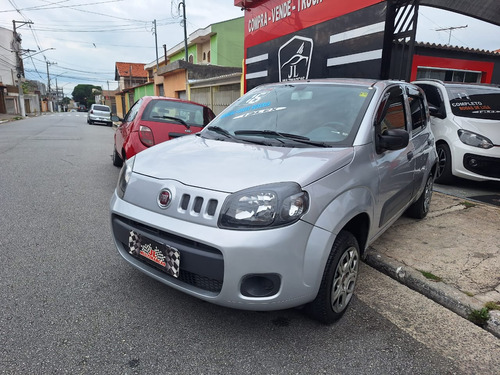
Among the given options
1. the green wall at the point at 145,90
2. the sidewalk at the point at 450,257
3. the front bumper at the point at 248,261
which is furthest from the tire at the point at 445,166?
the green wall at the point at 145,90

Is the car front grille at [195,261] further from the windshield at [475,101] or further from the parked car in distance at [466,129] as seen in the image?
the windshield at [475,101]

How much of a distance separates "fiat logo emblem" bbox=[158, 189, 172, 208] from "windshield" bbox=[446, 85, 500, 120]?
18.3 feet

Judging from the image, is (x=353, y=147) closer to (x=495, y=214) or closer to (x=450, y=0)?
(x=495, y=214)

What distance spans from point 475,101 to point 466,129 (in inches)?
29.7

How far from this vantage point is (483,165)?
549 cm

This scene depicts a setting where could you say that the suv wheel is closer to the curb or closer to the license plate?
the curb

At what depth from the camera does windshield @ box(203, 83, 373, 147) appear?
274 centimetres

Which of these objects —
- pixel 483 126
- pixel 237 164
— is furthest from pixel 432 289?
pixel 483 126

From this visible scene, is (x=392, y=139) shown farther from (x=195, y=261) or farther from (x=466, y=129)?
(x=466, y=129)

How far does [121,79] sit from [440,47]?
150 ft

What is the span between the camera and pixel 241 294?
2.03 metres

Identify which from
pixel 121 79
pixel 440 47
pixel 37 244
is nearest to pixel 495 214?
pixel 37 244

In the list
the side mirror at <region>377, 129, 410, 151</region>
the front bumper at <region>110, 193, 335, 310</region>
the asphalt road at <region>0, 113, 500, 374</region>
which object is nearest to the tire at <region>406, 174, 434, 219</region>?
the asphalt road at <region>0, 113, 500, 374</region>

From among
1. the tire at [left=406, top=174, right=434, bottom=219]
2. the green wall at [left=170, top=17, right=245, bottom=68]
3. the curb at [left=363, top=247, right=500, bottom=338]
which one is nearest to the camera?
the curb at [left=363, top=247, right=500, bottom=338]
